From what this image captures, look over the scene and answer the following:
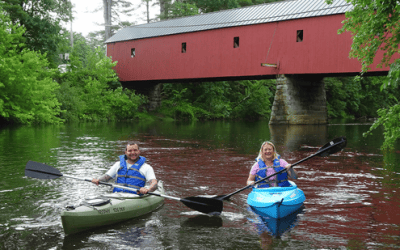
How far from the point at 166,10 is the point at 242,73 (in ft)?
84.3

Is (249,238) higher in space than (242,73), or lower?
lower

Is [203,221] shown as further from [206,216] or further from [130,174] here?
[130,174]

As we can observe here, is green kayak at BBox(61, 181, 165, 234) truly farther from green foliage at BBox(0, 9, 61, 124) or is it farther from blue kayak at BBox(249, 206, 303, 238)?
green foliage at BBox(0, 9, 61, 124)

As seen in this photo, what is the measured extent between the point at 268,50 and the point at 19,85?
15.8 meters

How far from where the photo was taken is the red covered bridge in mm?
26156

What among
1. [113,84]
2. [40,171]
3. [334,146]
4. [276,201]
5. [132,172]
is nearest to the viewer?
[276,201]

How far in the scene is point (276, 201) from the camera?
6875 millimetres

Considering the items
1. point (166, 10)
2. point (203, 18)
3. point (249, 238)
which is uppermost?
point (166, 10)

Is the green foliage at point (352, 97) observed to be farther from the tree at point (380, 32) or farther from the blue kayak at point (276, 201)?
the blue kayak at point (276, 201)

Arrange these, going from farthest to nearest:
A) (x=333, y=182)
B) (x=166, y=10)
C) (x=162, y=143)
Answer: (x=166, y=10) < (x=162, y=143) < (x=333, y=182)

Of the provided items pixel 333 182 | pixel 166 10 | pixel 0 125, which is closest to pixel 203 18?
pixel 0 125

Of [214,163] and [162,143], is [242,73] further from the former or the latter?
[214,163]

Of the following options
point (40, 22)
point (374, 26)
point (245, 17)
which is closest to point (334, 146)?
point (374, 26)

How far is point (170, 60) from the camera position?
112ft
